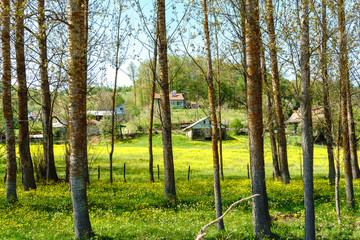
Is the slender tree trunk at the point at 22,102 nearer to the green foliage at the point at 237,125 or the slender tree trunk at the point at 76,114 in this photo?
the slender tree trunk at the point at 76,114

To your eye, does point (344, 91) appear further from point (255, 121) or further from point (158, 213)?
point (158, 213)

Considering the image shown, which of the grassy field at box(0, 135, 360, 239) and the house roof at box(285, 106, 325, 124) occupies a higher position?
the house roof at box(285, 106, 325, 124)

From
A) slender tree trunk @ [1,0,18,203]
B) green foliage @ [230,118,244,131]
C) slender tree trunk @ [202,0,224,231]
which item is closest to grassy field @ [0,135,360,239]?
slender tree trunk @ [1,0,18,203]

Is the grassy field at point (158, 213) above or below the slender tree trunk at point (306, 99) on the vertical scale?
below

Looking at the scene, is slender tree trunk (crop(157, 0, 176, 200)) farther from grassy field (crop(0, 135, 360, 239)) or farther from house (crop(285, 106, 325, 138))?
house (crop(285, 106, 325, 138))

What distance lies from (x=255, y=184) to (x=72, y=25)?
653 cm

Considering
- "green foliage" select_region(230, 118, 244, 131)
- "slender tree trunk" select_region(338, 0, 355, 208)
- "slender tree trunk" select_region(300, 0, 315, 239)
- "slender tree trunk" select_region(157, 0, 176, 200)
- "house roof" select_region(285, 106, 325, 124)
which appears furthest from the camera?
"green foliage" select_region(230, 118, 244, 131)

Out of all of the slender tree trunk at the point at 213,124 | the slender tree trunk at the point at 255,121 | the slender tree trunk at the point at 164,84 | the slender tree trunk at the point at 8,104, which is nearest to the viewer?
the slender tree trunk at the point at 255,121

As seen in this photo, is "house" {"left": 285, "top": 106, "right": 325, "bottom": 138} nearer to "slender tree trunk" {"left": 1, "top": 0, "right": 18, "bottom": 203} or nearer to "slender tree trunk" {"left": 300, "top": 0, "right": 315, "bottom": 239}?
"slender tree trunk" {"left": 300, "top": 0, "right": 315, "bottom": 239}

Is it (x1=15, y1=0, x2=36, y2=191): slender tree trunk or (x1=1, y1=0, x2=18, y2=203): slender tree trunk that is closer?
(x1=1, y1=0, x2=18, y2=203): slender tree trunk

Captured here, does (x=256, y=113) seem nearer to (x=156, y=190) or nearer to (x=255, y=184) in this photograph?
(x=255, y=184)

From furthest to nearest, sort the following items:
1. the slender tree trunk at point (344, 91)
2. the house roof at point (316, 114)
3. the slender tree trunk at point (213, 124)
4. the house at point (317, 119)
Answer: the house at point (317, 119) → the slender tree trunk at point (344, 91) → the house roof at point (316, 114) → the slender tree trunk at point (213, 124)

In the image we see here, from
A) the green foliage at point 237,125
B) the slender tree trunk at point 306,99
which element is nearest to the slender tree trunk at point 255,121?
the slender tree trunk at point 306,99

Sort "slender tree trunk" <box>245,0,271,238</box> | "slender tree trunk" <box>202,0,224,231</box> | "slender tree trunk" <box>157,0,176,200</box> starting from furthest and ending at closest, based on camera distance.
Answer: "slender tree trunk" <box>157,0,176,200</box>
"slender tree trunk" <box>202,0,224,231</box>
"slender tree trunk" <box>245,0,271,238</box>
